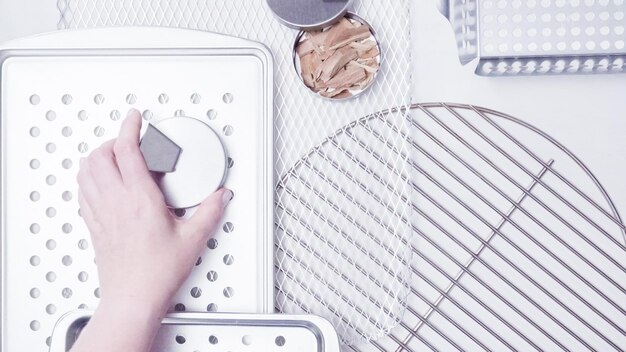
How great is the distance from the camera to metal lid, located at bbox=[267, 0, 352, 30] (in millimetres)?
698

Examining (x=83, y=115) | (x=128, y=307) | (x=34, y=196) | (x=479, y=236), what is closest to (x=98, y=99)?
(x=83, y=115)

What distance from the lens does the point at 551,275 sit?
0.72 meters

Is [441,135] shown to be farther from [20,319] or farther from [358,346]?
[20,319]

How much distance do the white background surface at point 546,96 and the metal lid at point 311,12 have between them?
10 cm

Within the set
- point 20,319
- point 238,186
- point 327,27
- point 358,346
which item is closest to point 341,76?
point 327,27

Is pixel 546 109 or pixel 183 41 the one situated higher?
pixel 546 109

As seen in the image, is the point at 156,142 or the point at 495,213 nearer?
the point at 156,142

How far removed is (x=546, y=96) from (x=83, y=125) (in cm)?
52

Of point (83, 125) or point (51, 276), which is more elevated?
point (83, 125)

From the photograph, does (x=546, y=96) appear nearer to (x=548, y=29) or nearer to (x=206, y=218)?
(x=548, y=29)

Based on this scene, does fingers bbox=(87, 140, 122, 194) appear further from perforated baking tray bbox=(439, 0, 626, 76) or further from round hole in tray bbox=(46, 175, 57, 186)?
perforated baking tray bbox=(439, 0, 626, 76)

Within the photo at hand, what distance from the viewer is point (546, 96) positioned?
0.74 meters

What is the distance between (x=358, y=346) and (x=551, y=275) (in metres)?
0.23

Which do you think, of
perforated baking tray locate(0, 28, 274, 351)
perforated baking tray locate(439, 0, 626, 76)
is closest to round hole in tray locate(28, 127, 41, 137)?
perforated baking tray locate(0, 28, 274, 351)
